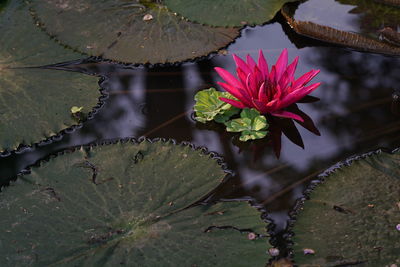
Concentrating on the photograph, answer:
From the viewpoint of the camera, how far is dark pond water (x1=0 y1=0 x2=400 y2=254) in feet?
7.94

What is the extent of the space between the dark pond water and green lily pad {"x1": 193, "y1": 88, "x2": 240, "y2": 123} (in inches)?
2.2

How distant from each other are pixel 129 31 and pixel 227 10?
65 cm

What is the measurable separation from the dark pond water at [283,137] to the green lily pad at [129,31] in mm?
79

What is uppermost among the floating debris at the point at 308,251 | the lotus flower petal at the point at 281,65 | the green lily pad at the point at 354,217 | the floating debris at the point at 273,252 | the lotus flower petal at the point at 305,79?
the lotus flower petal at the point at 281,65

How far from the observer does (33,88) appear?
2.87 metres

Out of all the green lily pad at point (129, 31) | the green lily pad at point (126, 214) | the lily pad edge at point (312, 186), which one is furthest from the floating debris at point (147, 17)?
the lily pad edge at point (312, 186)

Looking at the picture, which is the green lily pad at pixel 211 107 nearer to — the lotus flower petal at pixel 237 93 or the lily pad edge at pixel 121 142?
the lotus flower petal at pixel 237 93

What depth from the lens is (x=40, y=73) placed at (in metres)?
2.99

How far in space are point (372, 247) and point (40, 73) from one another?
6.73 ft

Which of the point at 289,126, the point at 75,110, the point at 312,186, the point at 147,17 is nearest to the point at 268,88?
the point at 289,126

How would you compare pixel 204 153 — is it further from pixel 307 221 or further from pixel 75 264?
pixel 75 264

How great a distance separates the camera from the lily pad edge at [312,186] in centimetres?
209

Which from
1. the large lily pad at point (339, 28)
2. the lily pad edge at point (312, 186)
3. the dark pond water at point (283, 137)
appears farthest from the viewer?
the large lily pad at point (339, 28)

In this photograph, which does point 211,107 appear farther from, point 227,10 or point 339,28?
point 339,28
